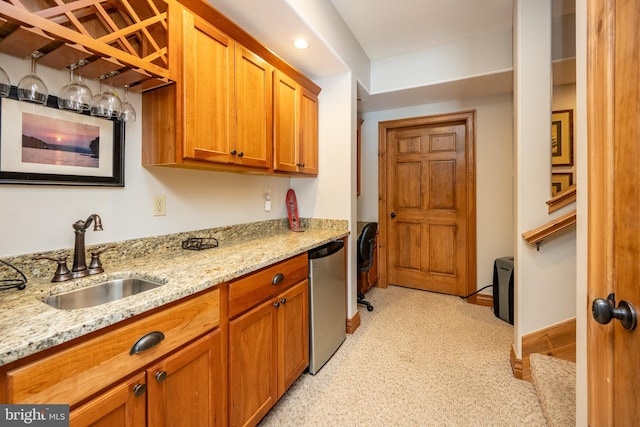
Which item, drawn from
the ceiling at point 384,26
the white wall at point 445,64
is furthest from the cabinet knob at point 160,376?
the white wall at point 445,64

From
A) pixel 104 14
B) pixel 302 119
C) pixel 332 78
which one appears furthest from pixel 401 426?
pixel 332 78

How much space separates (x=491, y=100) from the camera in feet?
10.2

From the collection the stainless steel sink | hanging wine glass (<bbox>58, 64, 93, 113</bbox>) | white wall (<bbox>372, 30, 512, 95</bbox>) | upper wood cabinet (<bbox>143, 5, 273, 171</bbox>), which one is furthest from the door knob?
white wall (<bbox>372, 30, 512, 95</bbox>)

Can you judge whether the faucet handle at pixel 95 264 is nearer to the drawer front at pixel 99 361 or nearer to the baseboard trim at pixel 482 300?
the drawer front at pixel 99 361

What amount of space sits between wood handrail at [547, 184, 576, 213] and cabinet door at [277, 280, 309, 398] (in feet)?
5.26

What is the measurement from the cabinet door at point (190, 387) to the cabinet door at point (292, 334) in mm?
430

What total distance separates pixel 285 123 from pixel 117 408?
186cm

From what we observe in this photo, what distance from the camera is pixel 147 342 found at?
3.00 ft

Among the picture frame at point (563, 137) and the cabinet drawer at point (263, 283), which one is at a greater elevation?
the picture frame at point (563, 137)

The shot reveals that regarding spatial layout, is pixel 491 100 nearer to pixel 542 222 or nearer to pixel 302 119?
pixel 542 222

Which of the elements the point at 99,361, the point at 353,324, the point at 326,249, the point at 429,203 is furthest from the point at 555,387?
the point at 429,203

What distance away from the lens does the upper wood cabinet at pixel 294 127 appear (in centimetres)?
209

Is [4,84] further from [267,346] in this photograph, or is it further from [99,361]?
[267,346]

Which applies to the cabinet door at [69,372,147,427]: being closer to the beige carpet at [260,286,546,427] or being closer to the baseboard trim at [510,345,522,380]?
the beige carpet at [260,286,546,427]
